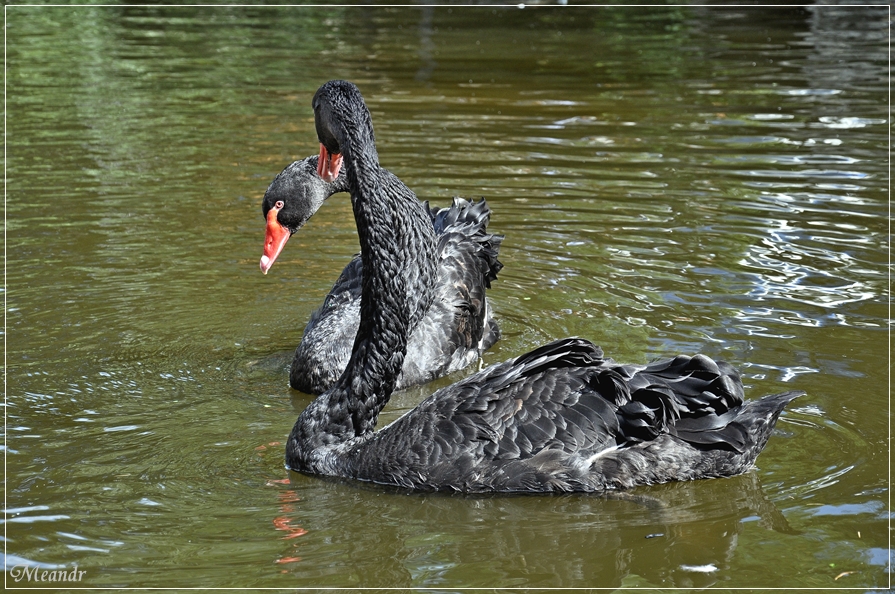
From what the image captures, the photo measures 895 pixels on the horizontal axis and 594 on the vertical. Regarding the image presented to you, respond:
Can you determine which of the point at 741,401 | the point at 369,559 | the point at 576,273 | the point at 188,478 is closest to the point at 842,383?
the point at 741,401

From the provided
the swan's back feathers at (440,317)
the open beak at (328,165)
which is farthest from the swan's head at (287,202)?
the swan's back feathers at (440,317)

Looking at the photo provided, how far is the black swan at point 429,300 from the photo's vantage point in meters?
6.65

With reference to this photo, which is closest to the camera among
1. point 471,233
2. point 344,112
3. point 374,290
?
point 344,112

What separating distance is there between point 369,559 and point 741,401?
6.07ft

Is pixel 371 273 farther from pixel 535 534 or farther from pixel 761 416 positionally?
pixel 761 416

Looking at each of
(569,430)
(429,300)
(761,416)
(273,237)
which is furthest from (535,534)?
(273,237)

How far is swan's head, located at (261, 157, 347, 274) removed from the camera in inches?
288

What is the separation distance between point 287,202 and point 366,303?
1.84 m

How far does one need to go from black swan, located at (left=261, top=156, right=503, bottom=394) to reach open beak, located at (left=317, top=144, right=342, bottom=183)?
0.04 meters

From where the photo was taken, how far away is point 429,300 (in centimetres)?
605

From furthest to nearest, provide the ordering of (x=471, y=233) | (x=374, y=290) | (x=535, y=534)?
(x=471, y=233), (x=374, y=290), (x=535, y=534)

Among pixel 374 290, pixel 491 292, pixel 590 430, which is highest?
pixel 374 290

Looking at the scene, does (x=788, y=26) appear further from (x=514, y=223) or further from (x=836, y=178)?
(x=514, y=223)

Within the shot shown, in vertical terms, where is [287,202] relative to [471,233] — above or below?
above
